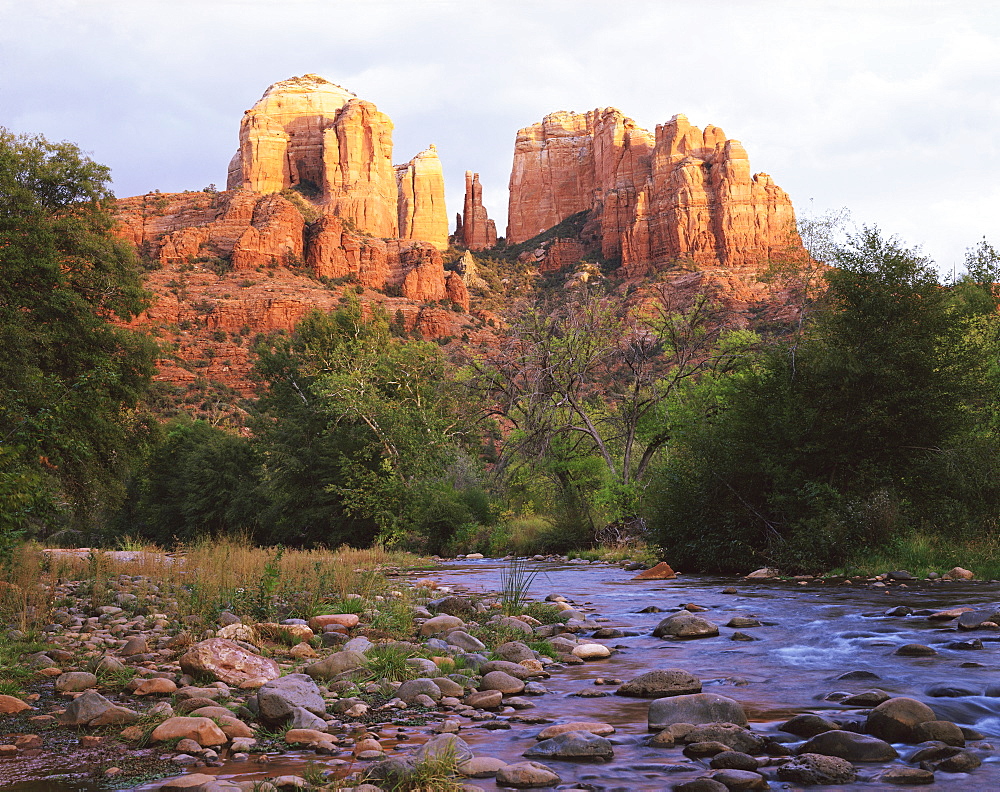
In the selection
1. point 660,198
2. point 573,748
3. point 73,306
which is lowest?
point 573,748

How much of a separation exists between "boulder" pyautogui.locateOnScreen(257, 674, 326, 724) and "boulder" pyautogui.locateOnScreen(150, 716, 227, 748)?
0.41 m

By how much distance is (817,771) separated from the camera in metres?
4.46

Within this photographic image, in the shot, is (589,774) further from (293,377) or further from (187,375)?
(187,375)

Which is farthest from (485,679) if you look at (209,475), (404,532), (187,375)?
(187,375)

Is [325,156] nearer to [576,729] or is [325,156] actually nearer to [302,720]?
[302,720]

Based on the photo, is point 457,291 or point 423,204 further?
point 423,204

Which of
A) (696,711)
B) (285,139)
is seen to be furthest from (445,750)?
(285,139)

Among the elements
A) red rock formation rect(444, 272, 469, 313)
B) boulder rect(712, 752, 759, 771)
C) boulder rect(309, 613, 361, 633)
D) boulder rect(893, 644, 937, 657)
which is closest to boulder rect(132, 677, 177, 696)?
boulder rect(309, 613, 361, 633)

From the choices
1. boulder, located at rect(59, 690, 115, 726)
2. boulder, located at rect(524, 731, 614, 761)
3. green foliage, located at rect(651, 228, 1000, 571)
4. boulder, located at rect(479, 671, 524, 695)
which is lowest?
boulder, located at rect(479, 671, 524, 695)

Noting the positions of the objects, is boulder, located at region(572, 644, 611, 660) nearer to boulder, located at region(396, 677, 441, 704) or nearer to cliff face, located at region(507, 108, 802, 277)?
boulder, located at region(396, 677, 441, 704)

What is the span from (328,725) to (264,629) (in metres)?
3.46

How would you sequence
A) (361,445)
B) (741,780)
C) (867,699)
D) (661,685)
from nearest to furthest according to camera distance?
1. (741,780)
2. (867,699)
3. (661,685)
4. (361,445)

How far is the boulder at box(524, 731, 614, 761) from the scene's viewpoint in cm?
498

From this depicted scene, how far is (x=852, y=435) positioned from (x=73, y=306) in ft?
56.3
